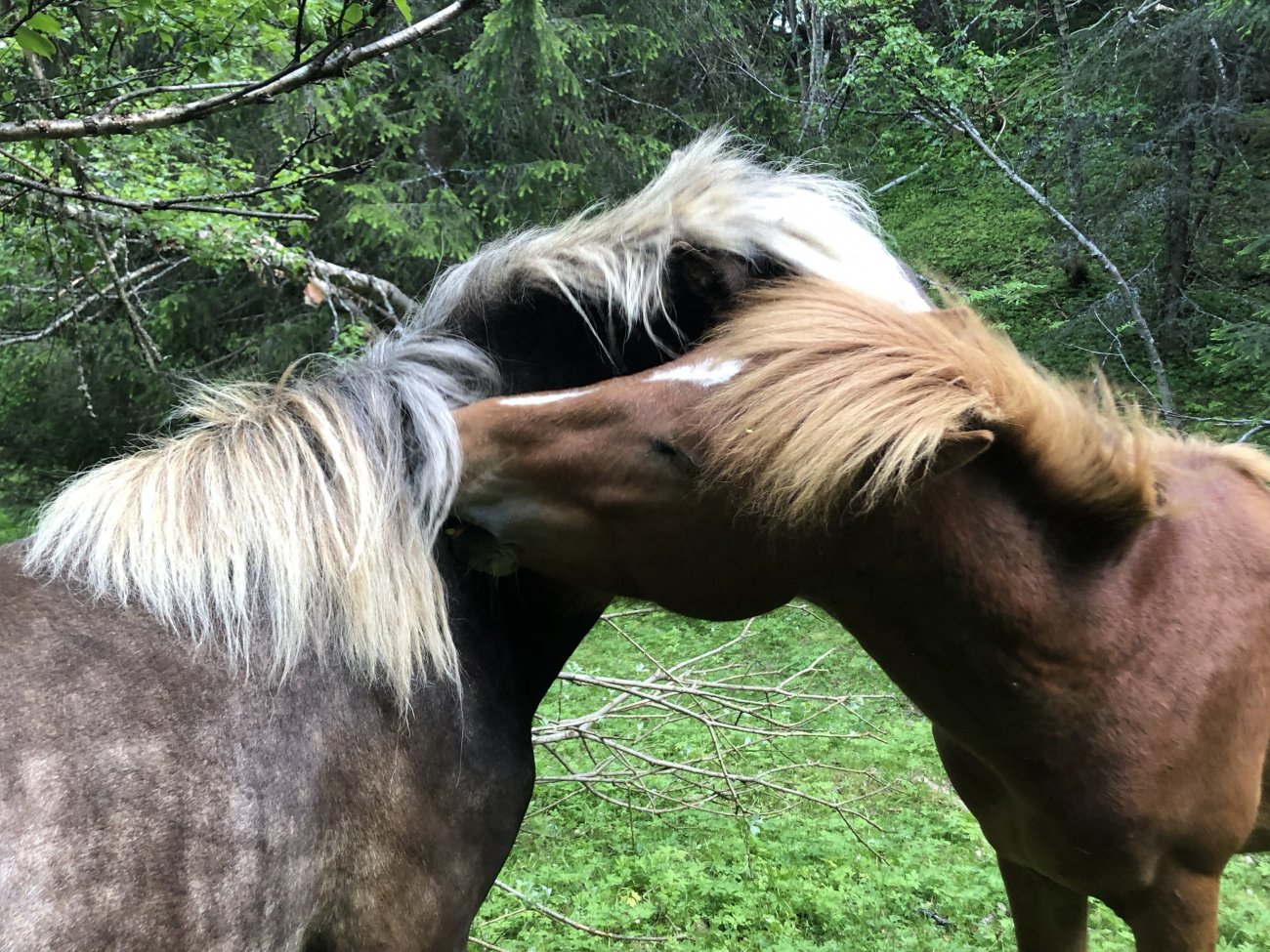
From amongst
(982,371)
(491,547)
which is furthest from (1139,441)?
(491,547)

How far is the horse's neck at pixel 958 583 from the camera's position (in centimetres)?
131

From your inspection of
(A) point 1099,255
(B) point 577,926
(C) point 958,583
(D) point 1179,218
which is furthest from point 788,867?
(D) point 1179,218

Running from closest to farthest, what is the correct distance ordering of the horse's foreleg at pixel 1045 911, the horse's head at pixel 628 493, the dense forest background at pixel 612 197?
the horse's head at pixel 628 493 → the horse's foreleg at pixel 1045 911 → the dense forest background at pixel 612 197

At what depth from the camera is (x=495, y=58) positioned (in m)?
5.73

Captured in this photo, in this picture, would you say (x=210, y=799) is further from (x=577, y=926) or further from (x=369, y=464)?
(x=577, y=926)

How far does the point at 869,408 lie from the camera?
1.16m

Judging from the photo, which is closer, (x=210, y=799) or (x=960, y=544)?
(x=210, y=799)

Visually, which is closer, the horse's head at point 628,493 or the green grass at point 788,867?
the horse's head at point 628,493

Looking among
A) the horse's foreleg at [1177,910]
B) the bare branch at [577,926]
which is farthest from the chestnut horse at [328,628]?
the bare branch at [577,926]

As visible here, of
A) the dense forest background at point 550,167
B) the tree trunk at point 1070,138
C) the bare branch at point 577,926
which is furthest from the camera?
the tree trunk at point 1070,138

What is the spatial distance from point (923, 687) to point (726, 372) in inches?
26.2

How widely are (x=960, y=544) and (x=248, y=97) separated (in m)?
1.55

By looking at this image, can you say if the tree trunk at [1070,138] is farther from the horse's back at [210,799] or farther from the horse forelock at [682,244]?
the horse's back at [210,799]

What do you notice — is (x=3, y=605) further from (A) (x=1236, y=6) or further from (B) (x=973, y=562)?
(A) (x=1236, y=6)
